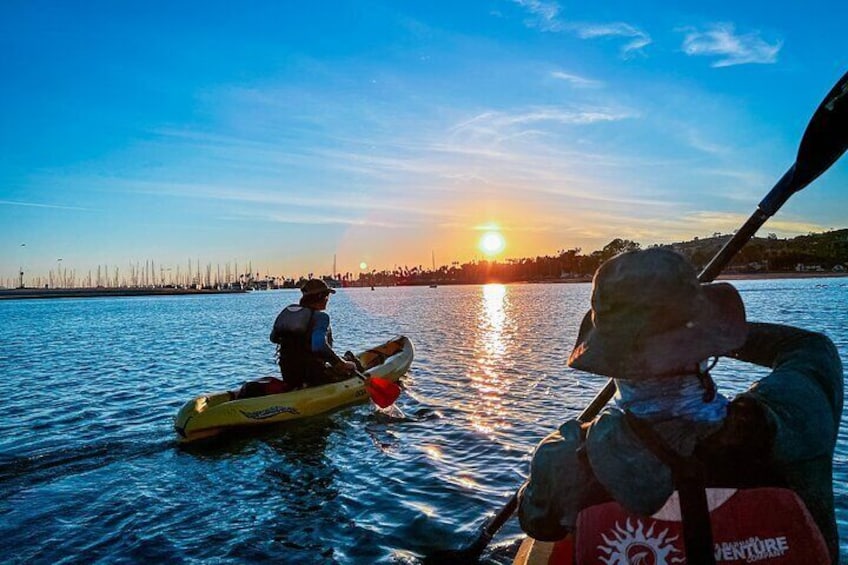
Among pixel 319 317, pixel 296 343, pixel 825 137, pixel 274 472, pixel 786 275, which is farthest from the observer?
pixel 786 275

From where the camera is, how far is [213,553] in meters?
6.46

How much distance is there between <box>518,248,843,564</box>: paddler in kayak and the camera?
1.94 m

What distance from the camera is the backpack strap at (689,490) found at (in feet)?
6.31

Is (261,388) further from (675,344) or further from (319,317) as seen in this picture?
(675,344)

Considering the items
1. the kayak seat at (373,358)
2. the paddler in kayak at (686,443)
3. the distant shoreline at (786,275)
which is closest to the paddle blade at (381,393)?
the kayak seat at (373,358)

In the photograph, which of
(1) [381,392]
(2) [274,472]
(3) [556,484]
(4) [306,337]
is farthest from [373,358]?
(3) [556,484]

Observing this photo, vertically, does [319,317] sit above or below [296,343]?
above

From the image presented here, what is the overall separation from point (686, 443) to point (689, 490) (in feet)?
0.52

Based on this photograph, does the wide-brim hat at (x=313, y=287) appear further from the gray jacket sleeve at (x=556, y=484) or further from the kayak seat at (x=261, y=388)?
the gray jacket sleeve at (x=556, y=484)

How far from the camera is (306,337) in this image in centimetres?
1183

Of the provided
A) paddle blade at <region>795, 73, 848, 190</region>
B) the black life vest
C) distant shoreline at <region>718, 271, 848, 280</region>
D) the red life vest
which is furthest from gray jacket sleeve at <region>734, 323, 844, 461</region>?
distant shoreline at <region>718, 271, 848, 280</region>

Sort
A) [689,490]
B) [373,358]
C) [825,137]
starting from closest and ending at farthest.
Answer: [689,490] → [825,137] → [373,358]

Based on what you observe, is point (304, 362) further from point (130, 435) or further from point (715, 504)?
point (715, 504)

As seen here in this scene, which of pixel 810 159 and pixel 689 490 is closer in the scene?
pixel 689 490
